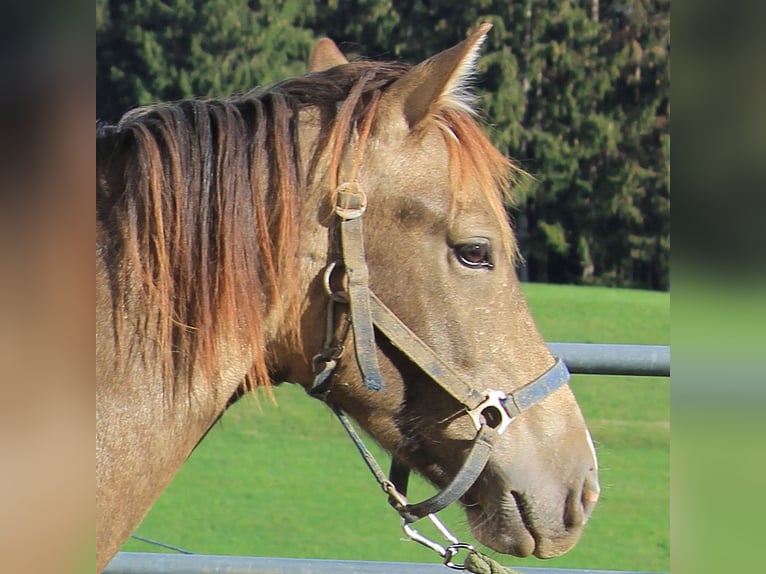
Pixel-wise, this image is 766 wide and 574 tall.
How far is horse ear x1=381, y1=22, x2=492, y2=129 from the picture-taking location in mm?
1604

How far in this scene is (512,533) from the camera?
5.77 feet

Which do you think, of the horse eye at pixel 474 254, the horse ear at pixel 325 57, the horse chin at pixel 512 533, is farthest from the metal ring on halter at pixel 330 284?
the horse ear at pixel 325 57

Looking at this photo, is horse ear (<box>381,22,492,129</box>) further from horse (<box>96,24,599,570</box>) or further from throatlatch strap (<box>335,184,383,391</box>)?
throatlatch strap (<box>335,184,383,391</box>)

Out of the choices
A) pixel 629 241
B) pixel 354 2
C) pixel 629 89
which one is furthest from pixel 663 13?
pixel 354 2

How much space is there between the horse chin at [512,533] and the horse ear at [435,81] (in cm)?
76

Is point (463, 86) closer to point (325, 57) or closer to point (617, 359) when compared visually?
point (325, 57)

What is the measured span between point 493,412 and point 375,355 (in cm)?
25

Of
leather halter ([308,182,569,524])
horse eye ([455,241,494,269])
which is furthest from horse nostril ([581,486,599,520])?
horse eye ([455,241,494,269])

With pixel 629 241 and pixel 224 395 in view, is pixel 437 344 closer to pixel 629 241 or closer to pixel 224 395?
pixel 224 395

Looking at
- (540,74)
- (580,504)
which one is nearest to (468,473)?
(580,504)

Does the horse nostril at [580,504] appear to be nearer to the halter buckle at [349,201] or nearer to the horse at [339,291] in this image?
the horse at [339,291]

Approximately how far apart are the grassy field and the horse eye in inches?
22.9
